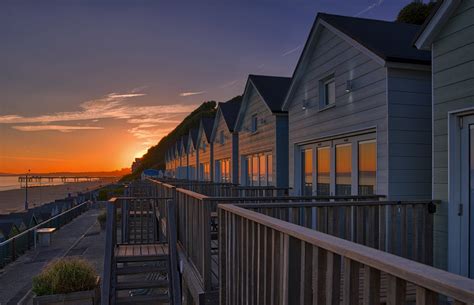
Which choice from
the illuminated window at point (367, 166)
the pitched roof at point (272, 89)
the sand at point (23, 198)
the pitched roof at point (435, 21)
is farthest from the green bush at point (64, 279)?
the sand at point (23, 198)

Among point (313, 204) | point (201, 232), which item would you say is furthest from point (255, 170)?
point (313, 204)

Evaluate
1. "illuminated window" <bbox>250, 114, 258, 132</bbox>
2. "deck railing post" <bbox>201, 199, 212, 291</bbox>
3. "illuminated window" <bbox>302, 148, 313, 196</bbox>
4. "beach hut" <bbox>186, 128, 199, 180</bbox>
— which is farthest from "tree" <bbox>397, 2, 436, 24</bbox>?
"deck railing post" <bbox>201, 199, 212, 291</bbox>

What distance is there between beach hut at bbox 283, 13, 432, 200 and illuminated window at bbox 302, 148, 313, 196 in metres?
0.02

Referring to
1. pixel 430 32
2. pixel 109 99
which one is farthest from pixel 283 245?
pixel 109 99

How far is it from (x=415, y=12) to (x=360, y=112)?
13.6m

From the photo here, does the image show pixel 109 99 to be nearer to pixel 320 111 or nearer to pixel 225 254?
pixel 320 111

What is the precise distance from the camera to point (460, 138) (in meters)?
4.77

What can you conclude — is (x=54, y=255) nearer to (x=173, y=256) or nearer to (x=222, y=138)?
(x=222, y=138)

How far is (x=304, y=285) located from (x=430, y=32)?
4.33 meters

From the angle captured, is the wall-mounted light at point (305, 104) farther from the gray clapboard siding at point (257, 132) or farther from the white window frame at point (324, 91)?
the gray clapboard siding at point (257, 132)

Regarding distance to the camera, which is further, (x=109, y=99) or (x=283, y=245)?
(x=109, y=99)

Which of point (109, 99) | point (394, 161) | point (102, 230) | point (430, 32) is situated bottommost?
point (102, 230)

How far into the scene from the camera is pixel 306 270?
208 centimetres

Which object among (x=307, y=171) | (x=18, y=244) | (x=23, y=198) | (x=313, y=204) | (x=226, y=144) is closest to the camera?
(x=313, y=204)
